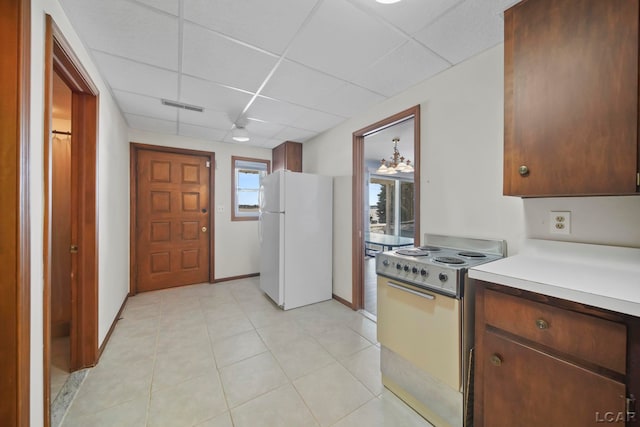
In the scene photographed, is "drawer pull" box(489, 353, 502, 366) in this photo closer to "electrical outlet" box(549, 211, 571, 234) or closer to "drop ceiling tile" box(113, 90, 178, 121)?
"electrical outlet" box(549, 211, 571, 234)

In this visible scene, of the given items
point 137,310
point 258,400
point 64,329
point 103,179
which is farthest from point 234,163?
point 258,400

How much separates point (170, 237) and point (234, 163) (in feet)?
4.97

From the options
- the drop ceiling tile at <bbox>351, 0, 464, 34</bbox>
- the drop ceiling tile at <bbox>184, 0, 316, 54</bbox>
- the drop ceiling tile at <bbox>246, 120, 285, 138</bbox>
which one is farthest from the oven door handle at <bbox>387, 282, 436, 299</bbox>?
the drop ceiling tile at <bbox>246, 120, 285, 138</bbox>

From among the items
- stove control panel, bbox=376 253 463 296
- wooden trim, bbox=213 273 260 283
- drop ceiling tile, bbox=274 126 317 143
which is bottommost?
wooden trim, bbox=213 273 260 283

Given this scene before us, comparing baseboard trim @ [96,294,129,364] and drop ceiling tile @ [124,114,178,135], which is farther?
drop ceiling tile @ [124,114,178,135]

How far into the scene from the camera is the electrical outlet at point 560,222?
1357 mm

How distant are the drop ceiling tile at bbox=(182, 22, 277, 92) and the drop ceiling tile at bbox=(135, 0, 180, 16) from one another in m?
Answer: 0.12

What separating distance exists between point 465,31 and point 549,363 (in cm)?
182

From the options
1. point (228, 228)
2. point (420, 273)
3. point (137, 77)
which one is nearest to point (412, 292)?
point (420, 273)

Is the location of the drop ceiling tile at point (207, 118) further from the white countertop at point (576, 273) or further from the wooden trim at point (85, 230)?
the white countertop at point (576, 273)

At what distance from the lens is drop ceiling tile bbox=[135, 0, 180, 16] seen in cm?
130

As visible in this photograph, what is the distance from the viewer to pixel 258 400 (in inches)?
61.3

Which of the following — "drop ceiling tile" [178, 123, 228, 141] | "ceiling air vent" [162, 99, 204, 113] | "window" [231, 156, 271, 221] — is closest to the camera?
"ceiling air vent" [162, 99, 204, 113]

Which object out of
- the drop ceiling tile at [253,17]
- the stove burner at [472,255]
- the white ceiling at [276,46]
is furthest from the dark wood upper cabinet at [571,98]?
the drop ceiling tile at [253,17]
